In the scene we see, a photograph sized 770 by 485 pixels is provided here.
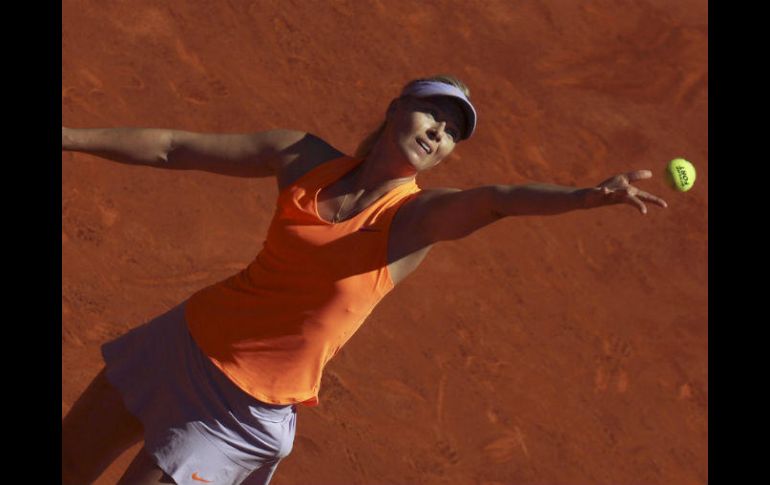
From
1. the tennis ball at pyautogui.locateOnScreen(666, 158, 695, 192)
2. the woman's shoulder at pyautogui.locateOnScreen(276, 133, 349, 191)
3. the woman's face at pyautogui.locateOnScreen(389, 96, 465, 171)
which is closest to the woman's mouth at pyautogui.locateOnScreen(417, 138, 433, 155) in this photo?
the woman's face at pyautogui.locateOnScreen(389, 96, 465, 171)

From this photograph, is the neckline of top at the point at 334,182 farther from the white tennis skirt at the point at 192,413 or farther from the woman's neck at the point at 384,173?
the white tennis skirt at the point at 192,413

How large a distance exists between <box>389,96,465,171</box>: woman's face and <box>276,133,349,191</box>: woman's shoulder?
0.27 m

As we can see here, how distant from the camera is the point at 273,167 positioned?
12.5 feet

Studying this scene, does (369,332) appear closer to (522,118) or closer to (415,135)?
(522,118)

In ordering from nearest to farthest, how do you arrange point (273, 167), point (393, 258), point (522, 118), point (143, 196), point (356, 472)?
point (393, 258)
point (273, 167)
point (356, 472)
point (143, 196)
point (522, 118)

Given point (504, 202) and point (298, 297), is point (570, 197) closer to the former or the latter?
point (504, 202)

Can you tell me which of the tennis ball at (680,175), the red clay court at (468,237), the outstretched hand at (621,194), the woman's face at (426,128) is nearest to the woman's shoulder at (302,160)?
the woman's face at (426,128)

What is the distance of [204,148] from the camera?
12.5 feet

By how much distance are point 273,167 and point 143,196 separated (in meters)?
3.79

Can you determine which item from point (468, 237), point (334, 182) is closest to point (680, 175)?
point (334, 182)

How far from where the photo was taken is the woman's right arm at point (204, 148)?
3.78 m

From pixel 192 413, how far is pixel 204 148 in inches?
34.2

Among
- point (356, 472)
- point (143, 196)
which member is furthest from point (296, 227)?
point (143, 196)

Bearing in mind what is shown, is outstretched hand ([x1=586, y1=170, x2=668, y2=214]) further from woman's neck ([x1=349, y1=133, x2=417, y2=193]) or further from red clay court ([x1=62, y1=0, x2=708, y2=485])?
red clay court ([x1=62, y1=0, x2=708, y2=485])
